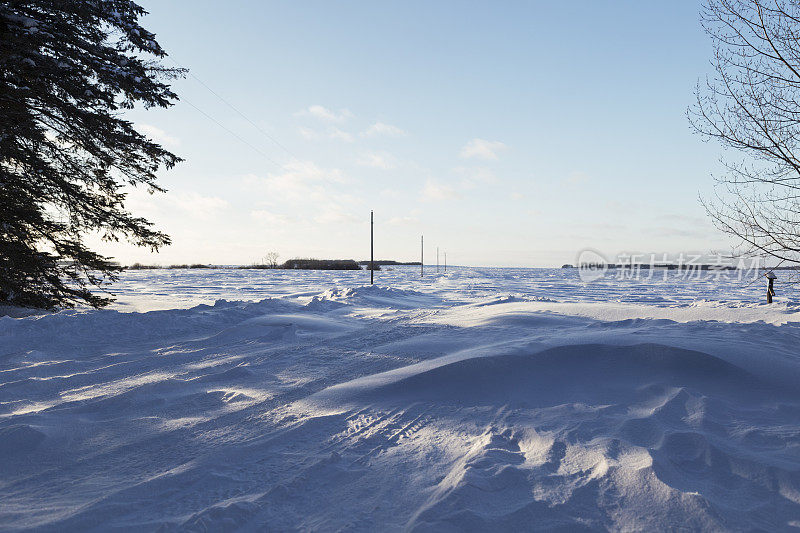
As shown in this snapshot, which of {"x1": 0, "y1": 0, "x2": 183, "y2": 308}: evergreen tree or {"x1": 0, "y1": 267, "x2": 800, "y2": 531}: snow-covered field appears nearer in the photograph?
{"x1": 0, "y1": 267, "x2": 800, "y2": 531}: snow-covered field

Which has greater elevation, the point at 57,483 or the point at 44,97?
the point at 44,97

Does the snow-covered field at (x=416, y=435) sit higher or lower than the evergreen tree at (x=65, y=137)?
lower

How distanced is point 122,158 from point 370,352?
301 inches

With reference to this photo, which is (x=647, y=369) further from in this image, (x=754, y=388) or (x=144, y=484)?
(x=144, y=484)

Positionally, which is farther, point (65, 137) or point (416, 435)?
point (65, 137)

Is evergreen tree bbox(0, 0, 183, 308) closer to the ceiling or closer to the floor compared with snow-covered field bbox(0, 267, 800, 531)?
closer to the ceiling

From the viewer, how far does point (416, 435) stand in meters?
2.79

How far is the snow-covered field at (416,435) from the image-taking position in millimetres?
1945

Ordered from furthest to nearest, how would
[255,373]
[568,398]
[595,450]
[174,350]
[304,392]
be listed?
1. [174,350]
2. [255,373]
3. [304,392]
4. [568,398]
5. [595,450]

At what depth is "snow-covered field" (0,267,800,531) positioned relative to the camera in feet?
6.38

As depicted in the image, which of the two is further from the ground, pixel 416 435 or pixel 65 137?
pixel 65 137

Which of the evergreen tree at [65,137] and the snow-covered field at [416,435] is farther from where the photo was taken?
the evergreen tree at [65,137]

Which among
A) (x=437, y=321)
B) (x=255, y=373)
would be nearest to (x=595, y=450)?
(x=255, y=373)

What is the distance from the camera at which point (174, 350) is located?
220 inches
